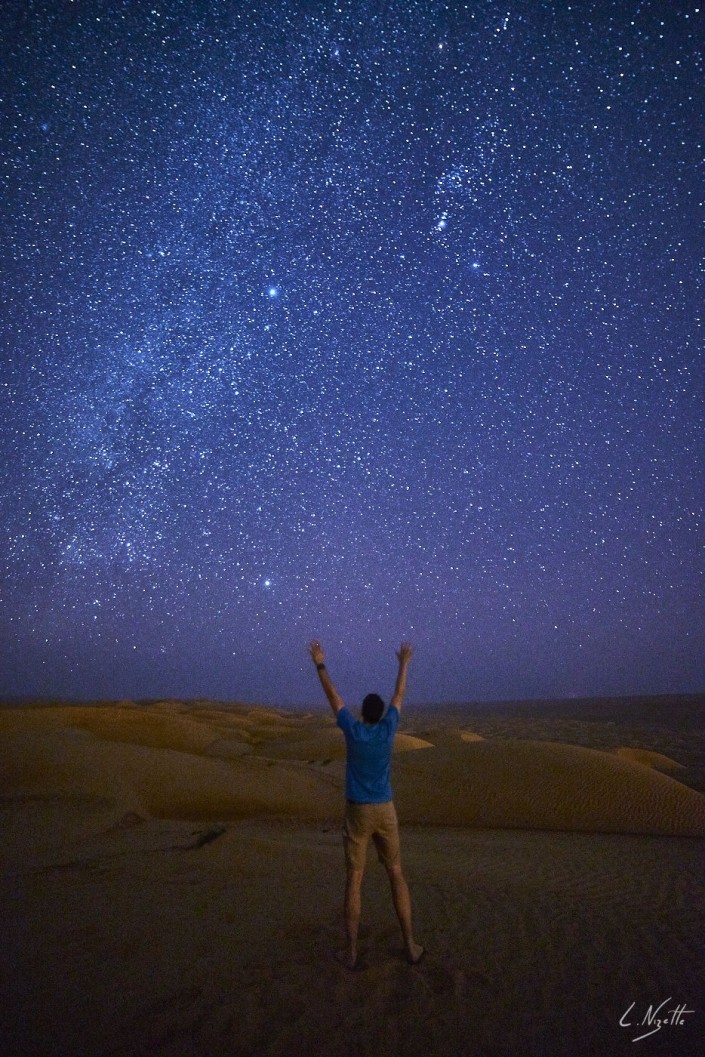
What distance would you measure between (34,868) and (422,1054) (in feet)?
24.2

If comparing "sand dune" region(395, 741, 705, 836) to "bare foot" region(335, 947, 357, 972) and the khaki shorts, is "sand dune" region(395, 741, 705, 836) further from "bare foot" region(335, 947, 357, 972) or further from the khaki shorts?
the khaki shorts

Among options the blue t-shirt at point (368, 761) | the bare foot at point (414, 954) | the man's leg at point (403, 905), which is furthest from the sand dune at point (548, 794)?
the blue t-shirt at point (368, 761)

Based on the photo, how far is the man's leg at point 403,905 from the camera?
206 inches

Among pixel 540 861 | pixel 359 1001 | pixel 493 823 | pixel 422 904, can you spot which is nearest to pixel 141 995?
pixel 359 1001

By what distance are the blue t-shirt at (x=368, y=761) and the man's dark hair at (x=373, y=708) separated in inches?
5.6

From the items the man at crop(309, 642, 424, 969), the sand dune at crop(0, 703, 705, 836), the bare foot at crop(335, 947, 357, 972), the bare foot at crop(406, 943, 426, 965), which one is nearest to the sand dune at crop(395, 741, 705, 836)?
the sand dune at crop(0, 703, 705, 836)

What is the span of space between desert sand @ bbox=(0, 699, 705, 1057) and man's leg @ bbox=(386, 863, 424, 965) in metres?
0.13

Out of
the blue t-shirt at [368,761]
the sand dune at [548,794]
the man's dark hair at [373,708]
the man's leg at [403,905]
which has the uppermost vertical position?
the man's dark hair at [373,708]

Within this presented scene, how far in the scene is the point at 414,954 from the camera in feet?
17.8

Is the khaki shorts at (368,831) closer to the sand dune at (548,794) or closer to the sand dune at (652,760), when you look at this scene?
the sand dune at (548,794)

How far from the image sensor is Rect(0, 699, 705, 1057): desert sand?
178 inches

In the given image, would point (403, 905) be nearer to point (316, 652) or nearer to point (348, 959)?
point (348, 959)

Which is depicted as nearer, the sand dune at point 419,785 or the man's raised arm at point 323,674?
the man's raised arm at point 323,674

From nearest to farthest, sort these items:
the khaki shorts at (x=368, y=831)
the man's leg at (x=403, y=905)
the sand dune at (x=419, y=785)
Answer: the khaki shorts at (x=368, y=831) → the man's leg at (x=403, y=905) → the sand dune at (x=419, y=785)
